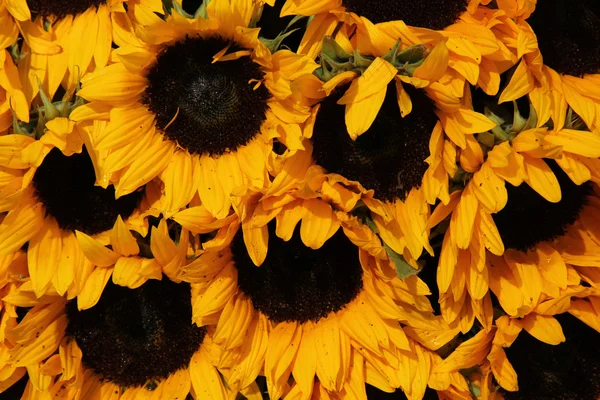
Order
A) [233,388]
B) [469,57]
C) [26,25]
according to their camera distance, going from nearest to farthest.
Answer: [469,57] → [26,25] → [233,388]

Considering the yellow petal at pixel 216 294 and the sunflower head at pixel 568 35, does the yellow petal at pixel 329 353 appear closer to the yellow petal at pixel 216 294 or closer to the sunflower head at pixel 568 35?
the yellow petal at pixel 216 294

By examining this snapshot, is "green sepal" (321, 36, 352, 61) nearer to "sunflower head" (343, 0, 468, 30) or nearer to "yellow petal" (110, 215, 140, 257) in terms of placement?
"sunflower head" (343, 0, 468, 30)

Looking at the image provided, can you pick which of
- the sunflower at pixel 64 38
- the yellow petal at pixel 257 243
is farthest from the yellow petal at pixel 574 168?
the sunflower at pixel 64 38

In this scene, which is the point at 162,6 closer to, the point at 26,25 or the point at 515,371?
the point at 26,25

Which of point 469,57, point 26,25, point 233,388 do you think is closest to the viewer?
point 469,57

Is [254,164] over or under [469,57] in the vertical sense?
under

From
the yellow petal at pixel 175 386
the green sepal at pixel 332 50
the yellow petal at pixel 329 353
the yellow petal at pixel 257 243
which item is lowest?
the yellow petal at pixel 175 386

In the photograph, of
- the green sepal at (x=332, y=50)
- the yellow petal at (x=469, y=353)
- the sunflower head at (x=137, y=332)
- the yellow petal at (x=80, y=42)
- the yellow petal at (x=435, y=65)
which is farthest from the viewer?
the sunflower head at (x=137, y=332)

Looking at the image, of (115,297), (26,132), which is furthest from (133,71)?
(115,297)
